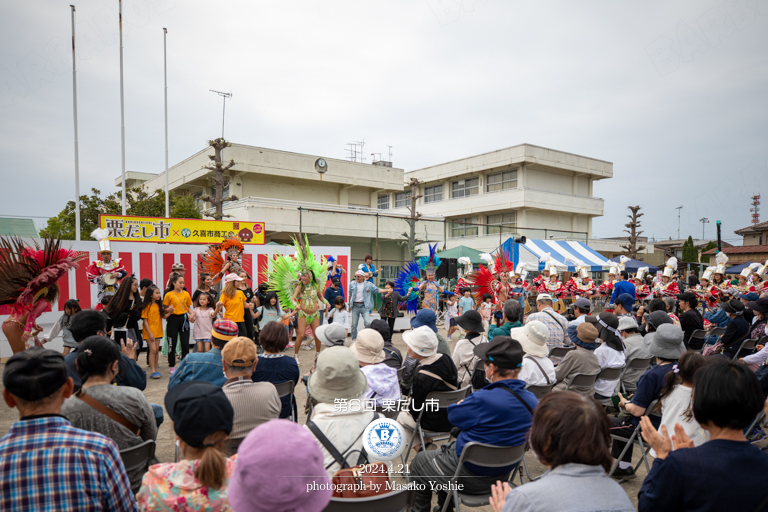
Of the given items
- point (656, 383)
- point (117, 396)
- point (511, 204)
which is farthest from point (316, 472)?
point (511, 204)

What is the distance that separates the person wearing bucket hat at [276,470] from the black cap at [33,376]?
847 mm

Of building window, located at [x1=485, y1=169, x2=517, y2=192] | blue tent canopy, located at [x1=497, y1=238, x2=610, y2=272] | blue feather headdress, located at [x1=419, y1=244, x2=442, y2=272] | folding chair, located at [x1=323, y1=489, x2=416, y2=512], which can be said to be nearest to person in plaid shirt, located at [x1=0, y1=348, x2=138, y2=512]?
folding chair, located at [x1=323, y1=489, x2=416, y2=512]

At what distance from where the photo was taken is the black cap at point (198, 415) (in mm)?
1585

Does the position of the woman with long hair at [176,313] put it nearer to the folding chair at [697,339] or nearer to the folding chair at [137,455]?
the folding chair at [137,455]

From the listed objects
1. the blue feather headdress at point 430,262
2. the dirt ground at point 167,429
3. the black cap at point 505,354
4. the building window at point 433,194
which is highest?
the building window at point 433,194

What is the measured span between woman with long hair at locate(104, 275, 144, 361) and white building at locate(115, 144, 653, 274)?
11.3m

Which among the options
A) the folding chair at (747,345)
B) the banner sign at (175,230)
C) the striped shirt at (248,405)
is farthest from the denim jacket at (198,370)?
the banner sign at (175,230)

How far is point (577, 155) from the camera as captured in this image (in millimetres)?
31547

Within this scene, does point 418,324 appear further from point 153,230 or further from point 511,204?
point 511,204

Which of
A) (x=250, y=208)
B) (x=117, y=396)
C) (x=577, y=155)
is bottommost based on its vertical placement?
(x=117, y=396)

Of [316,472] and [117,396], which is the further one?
[117,396]

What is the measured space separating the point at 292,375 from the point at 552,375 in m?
2.17

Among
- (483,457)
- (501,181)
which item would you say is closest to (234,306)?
(483,457)

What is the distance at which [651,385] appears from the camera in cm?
292
